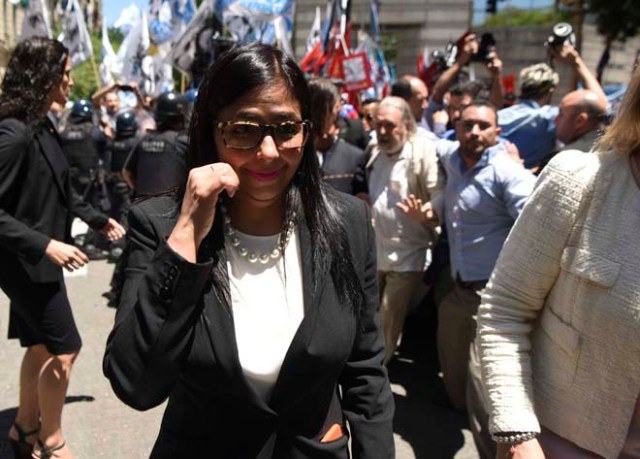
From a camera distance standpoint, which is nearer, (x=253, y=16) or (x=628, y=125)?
(x=628, y=125)

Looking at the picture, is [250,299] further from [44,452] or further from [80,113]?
[80,113]

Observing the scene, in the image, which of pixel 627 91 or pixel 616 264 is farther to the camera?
pixel 627 91

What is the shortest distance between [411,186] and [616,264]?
2.95 metres

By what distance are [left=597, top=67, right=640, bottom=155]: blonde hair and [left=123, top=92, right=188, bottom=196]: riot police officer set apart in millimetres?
4309

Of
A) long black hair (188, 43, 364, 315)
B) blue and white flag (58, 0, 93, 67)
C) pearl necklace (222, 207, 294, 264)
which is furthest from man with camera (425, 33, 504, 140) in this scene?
blue and white flag (58, 0, 93, 67)

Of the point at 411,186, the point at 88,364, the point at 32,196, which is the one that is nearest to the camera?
the point at 32,196

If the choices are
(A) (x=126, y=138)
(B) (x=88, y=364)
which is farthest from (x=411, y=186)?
(A) (x=126, y=138)

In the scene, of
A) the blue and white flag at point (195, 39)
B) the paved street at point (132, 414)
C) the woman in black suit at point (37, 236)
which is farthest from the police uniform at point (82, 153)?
the woman in black suit at point (37, 236)

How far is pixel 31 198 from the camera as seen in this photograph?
→ 10.1 feet

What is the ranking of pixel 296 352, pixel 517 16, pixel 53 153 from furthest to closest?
pixel 517 16 → pixel 53 153 → pixel 296 352

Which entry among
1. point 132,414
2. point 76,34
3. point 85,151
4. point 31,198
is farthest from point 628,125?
point 76,34

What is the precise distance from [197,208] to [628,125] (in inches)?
41.7

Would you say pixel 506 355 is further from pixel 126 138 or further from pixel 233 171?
pixel 126 138

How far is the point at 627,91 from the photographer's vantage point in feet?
5.43
